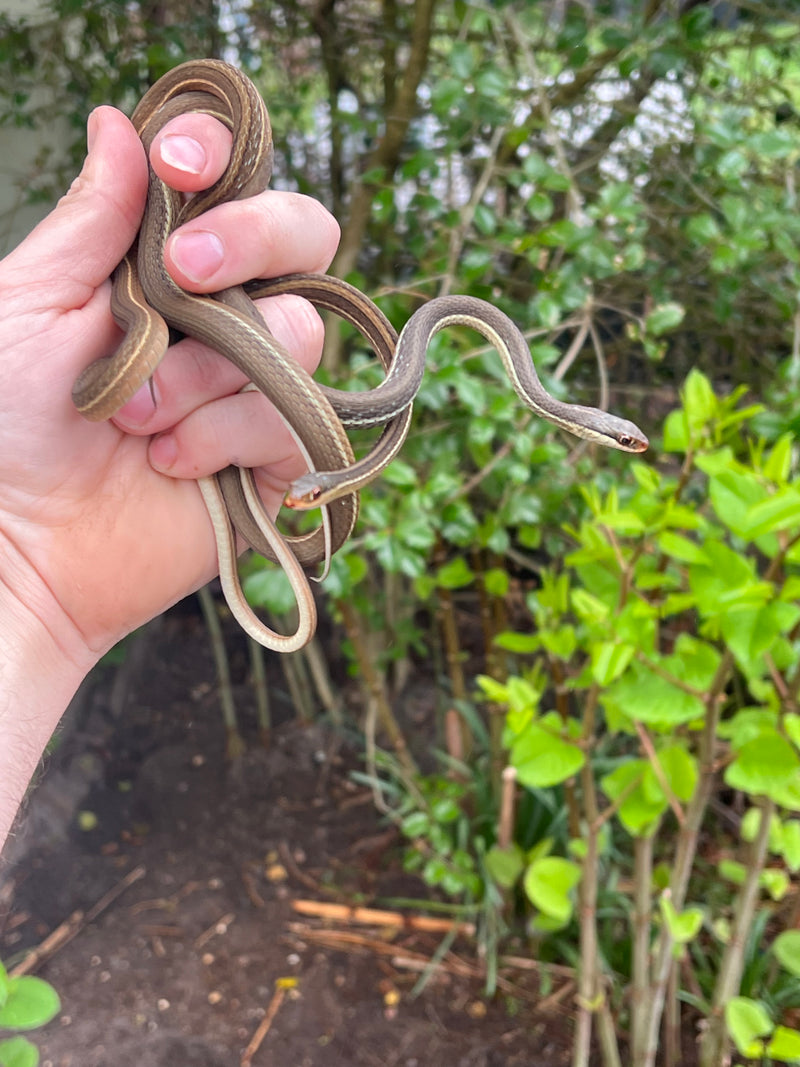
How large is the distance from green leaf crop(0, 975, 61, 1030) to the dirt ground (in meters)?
0.70

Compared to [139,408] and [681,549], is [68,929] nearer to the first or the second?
[139,408]

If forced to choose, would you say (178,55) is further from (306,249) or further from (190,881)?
(190,881)

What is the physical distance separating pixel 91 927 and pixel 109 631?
144 cm

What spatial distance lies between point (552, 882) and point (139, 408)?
1130mm

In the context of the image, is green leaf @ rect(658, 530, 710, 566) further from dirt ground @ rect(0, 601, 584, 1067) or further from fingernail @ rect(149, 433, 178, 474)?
dirt ground @ rect(0, 601, 584, 1067)

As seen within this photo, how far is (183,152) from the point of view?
32.7 inches

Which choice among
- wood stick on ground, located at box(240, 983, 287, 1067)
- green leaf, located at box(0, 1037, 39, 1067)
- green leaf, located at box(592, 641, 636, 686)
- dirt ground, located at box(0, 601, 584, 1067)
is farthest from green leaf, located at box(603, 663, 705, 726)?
wood stick on ground, located at box(240, 983, 287, 1067)

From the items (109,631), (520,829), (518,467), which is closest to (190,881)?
(520,829)

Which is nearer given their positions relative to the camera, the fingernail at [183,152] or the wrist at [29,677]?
the fingernail at [183,152]

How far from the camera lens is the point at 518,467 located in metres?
1.43

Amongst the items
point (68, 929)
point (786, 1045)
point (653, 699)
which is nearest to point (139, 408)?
point (653, 699)

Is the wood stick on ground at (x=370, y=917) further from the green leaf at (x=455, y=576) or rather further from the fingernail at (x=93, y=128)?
the fingernail at (x=93, y=128)

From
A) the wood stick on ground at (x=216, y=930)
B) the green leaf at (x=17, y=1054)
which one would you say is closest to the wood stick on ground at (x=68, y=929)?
the wood stick on ground at (x=216, y=930)

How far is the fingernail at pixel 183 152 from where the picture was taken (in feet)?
2.69
